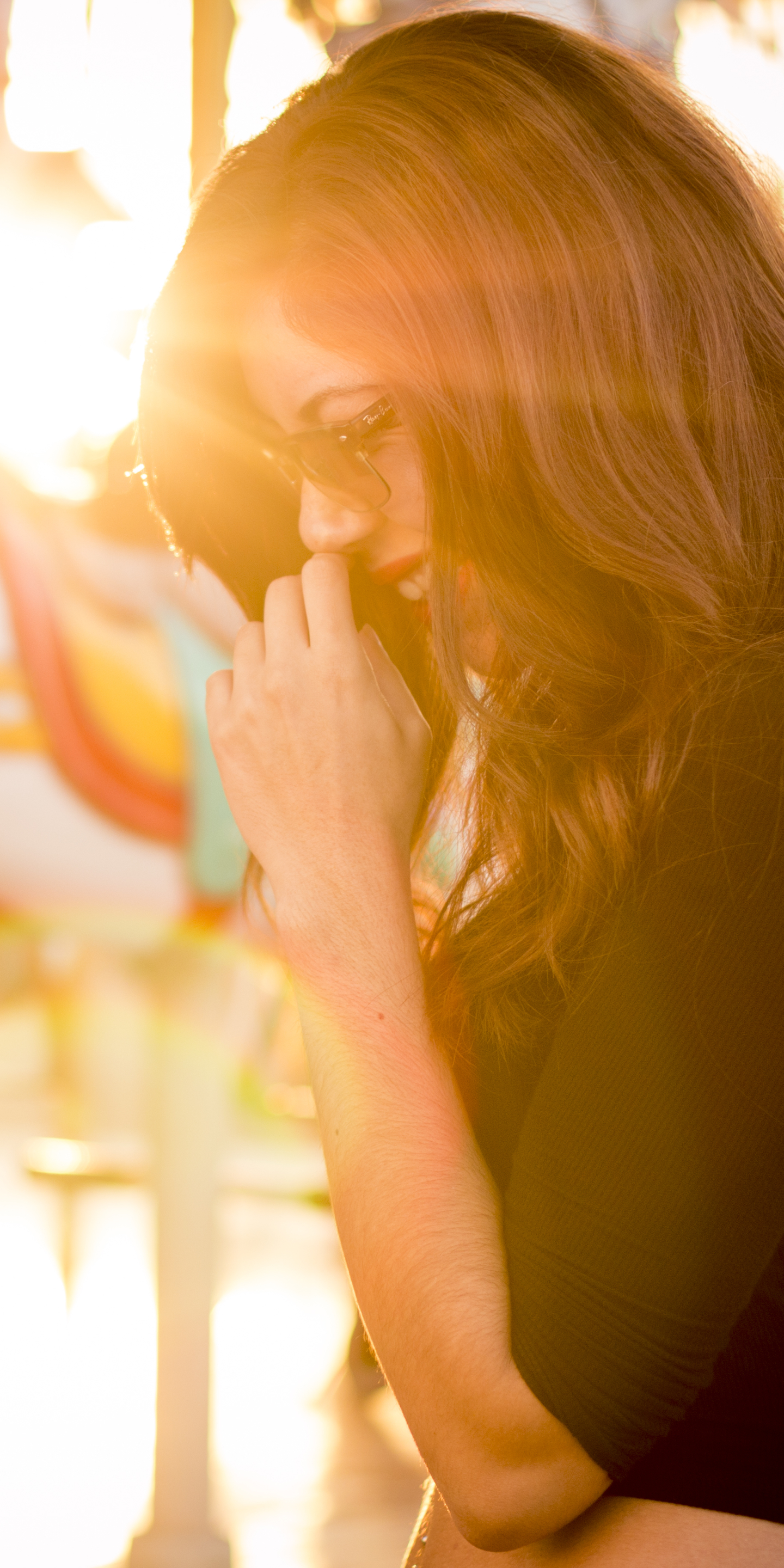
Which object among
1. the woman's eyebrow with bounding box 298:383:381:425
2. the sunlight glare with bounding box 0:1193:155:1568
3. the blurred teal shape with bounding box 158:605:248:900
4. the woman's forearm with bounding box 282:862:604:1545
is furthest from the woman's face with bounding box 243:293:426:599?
the sunlight glare with bounding box 0:1193:155:1568

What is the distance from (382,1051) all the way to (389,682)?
330mm

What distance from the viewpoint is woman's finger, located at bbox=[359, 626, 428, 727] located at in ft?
3.38

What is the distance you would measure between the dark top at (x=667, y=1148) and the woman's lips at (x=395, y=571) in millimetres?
439

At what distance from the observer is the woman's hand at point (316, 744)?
94 cm

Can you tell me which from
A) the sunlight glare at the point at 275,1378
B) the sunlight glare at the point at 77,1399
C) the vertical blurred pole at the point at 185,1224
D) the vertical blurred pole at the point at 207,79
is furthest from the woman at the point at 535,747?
the sunlight glare at the point at 275,1378

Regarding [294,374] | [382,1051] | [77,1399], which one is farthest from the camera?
[77,1399]

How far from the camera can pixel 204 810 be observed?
2.09 m

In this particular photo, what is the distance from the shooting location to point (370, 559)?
1.15 metres

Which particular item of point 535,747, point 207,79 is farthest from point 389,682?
point 207,79

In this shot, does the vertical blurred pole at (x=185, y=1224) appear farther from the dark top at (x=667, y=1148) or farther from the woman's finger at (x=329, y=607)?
the dark top at (x=667, y=1148)

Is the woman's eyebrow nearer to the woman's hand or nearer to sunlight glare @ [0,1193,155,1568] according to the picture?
the woman's hand

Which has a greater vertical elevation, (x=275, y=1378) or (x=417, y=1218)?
(x=417, y=1218)

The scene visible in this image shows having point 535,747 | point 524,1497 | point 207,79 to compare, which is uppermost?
point 207,79

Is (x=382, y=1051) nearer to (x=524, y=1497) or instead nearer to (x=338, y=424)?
(x=524, y=1497)
